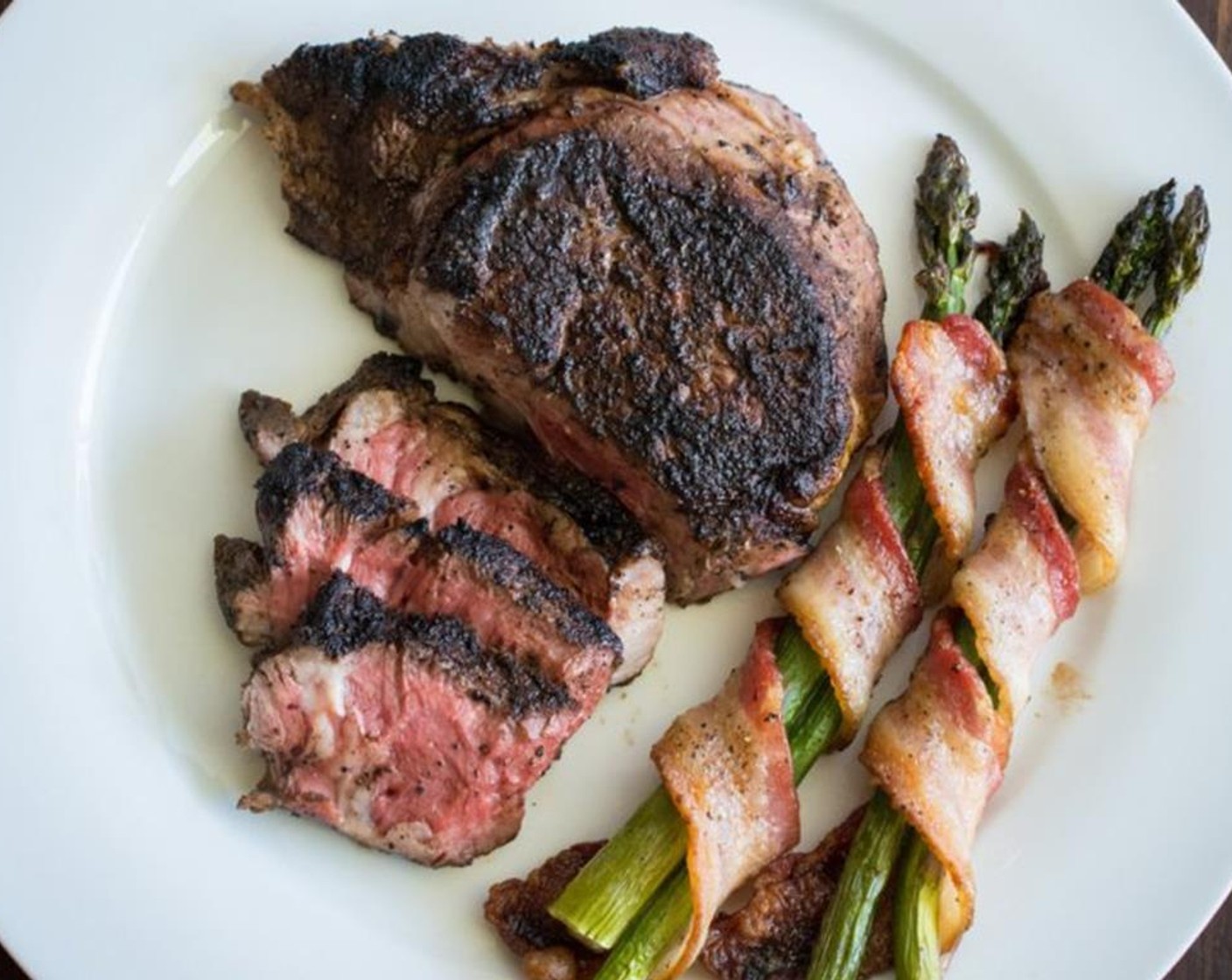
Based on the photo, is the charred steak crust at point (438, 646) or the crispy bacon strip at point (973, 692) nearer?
the charred steak crust at point (438, 646)

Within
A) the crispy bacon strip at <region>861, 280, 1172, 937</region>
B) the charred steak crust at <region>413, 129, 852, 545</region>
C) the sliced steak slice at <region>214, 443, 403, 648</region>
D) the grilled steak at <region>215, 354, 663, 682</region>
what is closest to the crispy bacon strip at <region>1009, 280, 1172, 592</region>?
the crispy bacon strip at <region>861, 280, 1172, 937</region>

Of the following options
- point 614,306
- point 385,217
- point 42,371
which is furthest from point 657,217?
point 42,371

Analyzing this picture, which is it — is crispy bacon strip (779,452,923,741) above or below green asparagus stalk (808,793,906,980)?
above

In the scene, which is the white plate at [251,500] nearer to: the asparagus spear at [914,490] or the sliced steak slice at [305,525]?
the asparagus spear at [914,490]

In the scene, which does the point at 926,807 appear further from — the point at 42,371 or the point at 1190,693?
the point at 42,371

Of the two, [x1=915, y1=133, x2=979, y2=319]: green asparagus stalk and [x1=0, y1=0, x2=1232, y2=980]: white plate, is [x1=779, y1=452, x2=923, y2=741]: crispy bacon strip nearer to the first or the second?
[x1=0, y1=0, x2=1232, y2=980]: white plate

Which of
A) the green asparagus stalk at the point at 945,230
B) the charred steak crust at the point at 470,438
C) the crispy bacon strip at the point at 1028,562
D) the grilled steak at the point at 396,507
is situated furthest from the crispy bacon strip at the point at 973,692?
the charred steak crust at the point at 470,438
